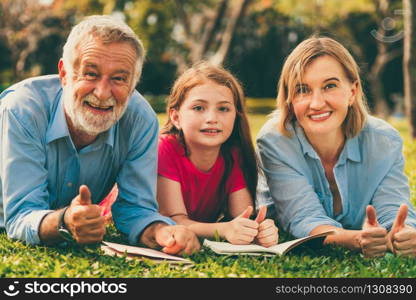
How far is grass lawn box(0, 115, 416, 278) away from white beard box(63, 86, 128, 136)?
2.21 ft

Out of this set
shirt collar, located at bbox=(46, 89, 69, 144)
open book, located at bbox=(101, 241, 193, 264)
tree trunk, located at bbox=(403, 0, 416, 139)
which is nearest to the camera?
open book, located at bbox=(101, 241, 193, 264)

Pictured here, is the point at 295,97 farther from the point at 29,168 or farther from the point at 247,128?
the point at 29,168

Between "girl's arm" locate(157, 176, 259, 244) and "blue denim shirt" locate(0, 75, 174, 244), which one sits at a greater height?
"blue denim shirt" locate(0, 75, 174, 244)

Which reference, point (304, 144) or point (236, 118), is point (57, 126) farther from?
point (304, 144)

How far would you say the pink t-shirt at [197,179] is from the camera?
4.05 meters

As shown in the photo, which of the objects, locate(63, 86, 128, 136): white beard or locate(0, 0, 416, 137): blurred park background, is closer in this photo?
locate(63, 86, 128, 136): white beard

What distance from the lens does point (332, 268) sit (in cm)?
308

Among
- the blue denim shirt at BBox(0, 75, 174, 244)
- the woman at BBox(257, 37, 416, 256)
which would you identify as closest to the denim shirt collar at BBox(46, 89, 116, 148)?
the blue denim shirt at BBox(0, 75, 174, 244)

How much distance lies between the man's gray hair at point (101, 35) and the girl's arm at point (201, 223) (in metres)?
0.83

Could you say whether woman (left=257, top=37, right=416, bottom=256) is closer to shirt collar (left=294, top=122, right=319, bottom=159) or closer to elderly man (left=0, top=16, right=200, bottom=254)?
shirt collar (left=294, top=122, right=319, bottom=159)

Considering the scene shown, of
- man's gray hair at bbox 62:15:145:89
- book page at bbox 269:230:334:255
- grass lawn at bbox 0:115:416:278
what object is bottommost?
grass lawn at bbox 0:115:416:278

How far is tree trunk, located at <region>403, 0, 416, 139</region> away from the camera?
34.9 ft

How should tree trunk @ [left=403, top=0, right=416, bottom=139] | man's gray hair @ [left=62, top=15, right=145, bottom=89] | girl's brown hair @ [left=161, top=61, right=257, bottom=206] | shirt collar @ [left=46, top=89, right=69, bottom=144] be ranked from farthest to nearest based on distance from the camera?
tree trunk @ [left=403, top=0, right=416, bottom=139], girl's brown hair @ [left=161, top=61, right=257, bottom=206], shirt collar @ [left=46, top=89, right=69, bottom=144], man's gray hair @ [left=62, top=15, right=145, bottom=89]

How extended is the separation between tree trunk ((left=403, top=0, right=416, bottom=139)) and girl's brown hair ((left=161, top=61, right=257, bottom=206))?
742 cm
